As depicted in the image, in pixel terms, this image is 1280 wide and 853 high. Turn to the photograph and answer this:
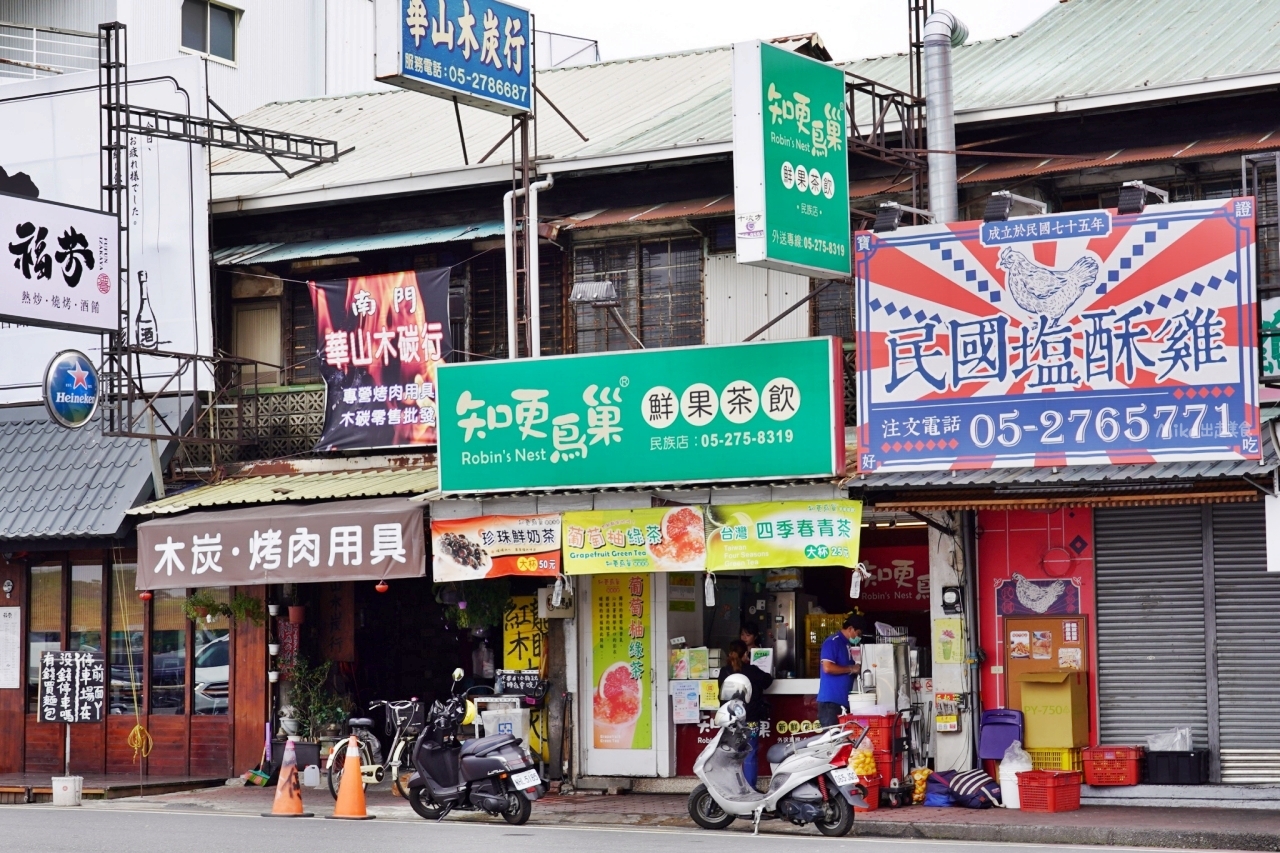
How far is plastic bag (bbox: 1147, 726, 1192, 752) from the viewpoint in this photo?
55.8 feet

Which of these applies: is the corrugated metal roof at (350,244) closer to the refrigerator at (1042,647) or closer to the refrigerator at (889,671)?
the refrigerator at (889,671)

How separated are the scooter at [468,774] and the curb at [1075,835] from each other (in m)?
3.27

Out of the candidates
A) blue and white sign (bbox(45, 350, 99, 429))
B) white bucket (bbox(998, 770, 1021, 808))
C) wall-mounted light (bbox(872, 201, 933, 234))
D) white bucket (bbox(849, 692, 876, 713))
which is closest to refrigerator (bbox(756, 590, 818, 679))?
white bucket (bbox(849, 692, 876, 713))

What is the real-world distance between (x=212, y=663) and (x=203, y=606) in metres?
0.89

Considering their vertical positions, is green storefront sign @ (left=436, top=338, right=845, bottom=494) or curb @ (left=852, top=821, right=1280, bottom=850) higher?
green storefront sign @ (left=436, top=338, right=845, bottom=494)

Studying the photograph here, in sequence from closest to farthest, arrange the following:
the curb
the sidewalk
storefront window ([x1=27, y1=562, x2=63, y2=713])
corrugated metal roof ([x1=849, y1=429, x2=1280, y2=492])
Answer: the curb < the sidewalk < corrugated metal roof ([x1=849, y1=429, x2=1280, y2=492]) < storefront window ([x1=27, y1=562, x2=63, y2=713])

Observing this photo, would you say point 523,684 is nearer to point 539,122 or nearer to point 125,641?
point 125,641

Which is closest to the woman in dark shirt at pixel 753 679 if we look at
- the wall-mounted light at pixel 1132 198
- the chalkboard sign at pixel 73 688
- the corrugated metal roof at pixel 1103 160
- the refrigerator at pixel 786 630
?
the refrigerator at pixel 786 630

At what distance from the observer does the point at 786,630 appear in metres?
20.1

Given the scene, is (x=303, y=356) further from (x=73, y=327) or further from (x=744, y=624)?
(x=744, y=624)

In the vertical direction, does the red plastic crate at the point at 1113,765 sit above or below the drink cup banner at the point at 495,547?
below

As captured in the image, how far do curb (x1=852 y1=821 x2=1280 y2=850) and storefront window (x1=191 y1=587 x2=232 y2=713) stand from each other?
9.22 metres

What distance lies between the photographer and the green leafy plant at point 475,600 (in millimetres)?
20516

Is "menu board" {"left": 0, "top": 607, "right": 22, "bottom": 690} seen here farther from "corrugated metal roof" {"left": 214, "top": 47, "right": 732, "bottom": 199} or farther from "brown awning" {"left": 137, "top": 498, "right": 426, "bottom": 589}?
"corrugated metal roof" {"left": 214, "top": 47, "right": 732, "bottom": 199}
